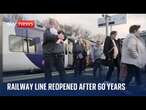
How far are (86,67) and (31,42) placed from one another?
128cm

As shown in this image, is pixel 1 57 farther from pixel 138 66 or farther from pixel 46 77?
pixel 138 66

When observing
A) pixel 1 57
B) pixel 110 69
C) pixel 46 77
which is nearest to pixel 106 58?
pixel 110 69

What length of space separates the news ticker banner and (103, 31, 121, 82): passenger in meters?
0.24

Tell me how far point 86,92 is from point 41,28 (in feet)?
5.37

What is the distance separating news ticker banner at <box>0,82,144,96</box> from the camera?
14.1 m

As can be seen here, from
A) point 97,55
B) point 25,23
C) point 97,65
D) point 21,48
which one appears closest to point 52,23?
point 25,23

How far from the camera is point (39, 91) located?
46.5 feet

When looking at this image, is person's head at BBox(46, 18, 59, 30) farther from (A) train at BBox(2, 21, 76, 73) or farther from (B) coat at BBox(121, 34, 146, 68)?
(B) coat at BBox(121, 34, 146, 68)

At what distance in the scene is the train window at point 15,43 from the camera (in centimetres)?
1412

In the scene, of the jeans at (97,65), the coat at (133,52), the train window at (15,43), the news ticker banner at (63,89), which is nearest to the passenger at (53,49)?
the news ticker banner at (63,89)

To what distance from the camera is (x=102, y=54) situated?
14.2 metres

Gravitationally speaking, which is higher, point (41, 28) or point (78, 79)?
point (41, 28)

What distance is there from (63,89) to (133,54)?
164cm

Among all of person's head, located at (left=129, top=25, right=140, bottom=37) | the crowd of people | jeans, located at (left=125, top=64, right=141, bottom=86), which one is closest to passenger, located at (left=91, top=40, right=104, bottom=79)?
the crowd of people
